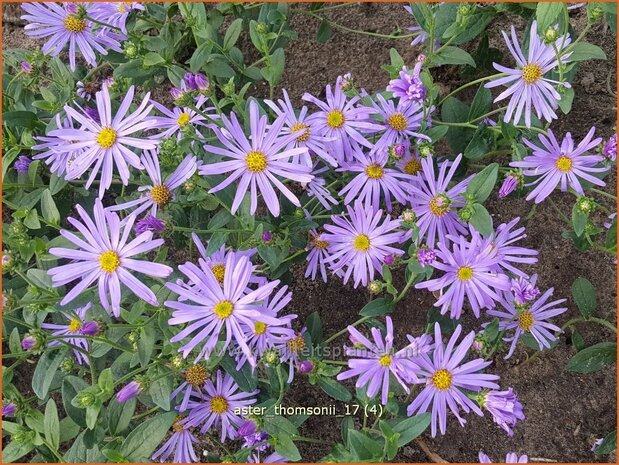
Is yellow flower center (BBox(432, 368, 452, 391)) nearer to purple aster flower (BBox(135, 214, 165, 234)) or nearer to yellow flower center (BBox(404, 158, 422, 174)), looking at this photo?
yellow flower center (BBox(404, 158, 422, 174))

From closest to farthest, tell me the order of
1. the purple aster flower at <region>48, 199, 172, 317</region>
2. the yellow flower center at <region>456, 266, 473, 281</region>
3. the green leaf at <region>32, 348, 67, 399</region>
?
1. the purple aster flower at <region>48, 199, 172, 317</region>
2. the green leaf at <region>32, 348, 67, 399</region>
3. the yellow flower center at <region>456, 266, 473, 281</region>

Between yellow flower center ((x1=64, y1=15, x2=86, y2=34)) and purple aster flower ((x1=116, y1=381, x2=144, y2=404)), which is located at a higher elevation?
yellow flower center ((x1=64, y1=15, x2=86, y2=34))

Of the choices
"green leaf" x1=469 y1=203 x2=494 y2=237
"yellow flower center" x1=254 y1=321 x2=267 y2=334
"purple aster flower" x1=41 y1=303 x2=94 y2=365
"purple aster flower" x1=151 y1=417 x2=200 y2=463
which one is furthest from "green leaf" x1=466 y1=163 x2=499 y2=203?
"purple aster flower" x1=151 y1=417 x2=200 y2=463

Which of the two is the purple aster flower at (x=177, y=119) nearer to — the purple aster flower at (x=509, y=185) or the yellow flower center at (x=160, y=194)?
the yellow flower center at (x=160, y=194)

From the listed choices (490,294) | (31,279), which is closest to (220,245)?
(31,279)

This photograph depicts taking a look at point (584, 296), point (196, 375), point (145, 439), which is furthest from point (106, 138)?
point (584, 296)

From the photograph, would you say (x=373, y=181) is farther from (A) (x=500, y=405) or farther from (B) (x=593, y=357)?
(B) (x=593, y=357)
